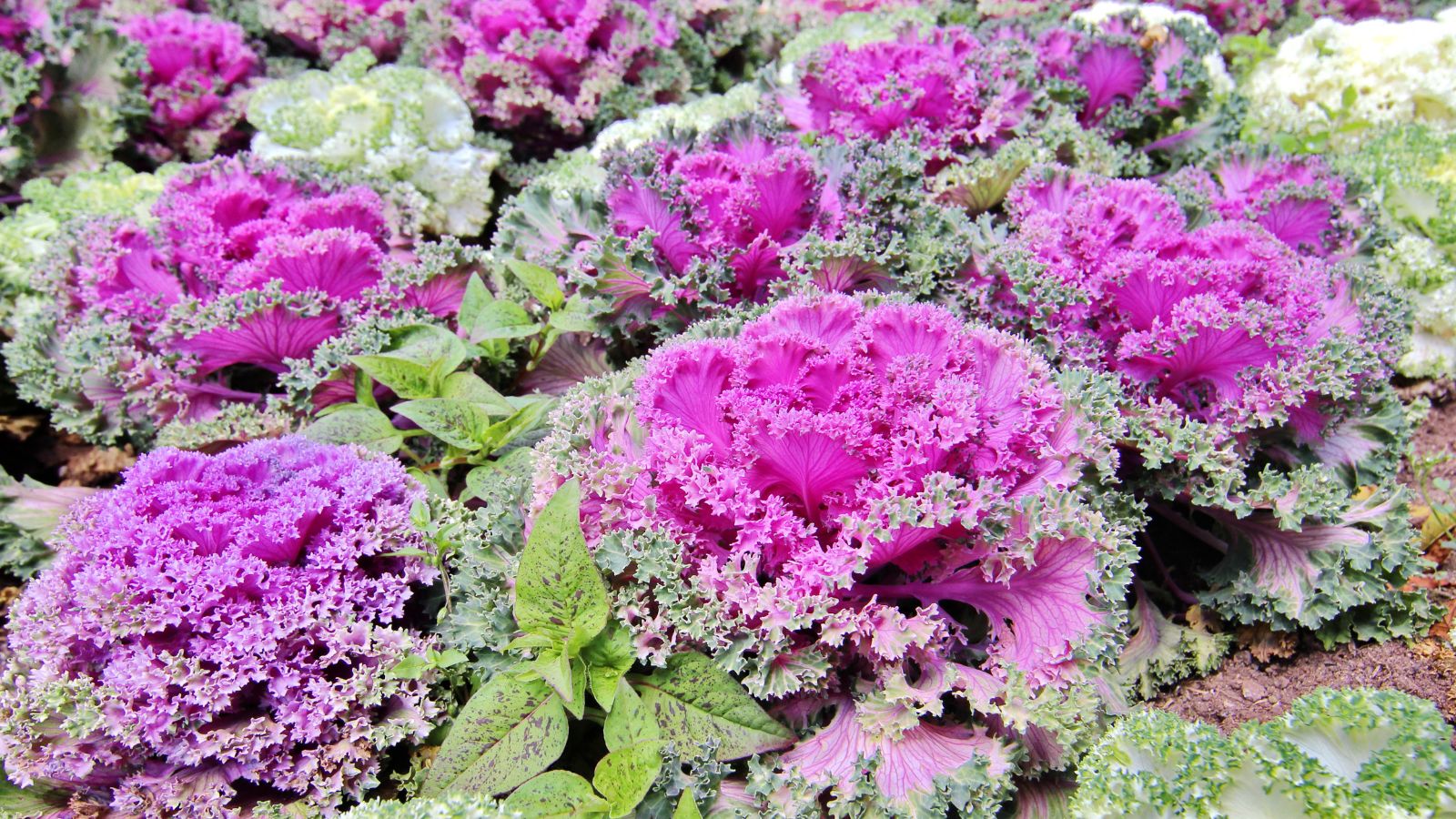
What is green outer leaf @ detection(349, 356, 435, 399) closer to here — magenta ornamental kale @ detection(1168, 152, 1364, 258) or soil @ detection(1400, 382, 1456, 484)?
magenta ornamental kale @ detection(1168, 152, 1364, 258)

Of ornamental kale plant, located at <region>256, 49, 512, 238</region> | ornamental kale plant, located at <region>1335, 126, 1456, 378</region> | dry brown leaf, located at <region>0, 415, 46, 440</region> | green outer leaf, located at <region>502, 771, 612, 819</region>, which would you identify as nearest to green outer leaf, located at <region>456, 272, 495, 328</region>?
ornamental kale plant, located at <region>256, 49, 512, 238</region>

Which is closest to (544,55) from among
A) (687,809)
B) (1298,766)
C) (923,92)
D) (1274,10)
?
(923,92)

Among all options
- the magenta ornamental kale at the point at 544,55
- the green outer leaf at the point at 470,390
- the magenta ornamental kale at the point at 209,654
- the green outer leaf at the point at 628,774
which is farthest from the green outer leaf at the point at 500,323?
the magenta ornamental kale at the point at 544,55

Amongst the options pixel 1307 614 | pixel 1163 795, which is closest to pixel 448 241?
pixel 1163 795

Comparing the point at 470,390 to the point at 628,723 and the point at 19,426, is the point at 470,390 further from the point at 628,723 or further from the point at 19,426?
the point at 19,426

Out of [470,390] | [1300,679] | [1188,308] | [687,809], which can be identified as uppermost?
[1188,308]
